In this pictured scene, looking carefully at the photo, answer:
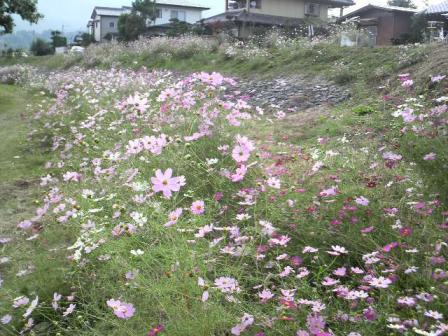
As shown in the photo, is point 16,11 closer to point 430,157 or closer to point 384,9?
point 430,157

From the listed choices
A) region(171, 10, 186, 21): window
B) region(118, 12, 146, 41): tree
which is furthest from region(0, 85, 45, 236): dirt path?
region(171, 10, 186, 21): window

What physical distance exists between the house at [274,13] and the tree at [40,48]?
15.3 meters

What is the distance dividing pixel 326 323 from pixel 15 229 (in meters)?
2.37

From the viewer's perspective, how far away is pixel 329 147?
4387 millimetres

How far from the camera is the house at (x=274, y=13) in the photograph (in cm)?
2806

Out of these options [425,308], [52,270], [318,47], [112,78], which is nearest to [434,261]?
[425,308]

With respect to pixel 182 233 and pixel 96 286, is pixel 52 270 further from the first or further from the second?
pixel 182 233

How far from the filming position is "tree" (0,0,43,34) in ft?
44.1

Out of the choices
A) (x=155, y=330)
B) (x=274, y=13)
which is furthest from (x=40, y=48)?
(x=155, y=330)

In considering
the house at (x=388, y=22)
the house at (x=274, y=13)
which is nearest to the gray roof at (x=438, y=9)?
the house at (x=388, y=22)

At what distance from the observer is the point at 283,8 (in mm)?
31328

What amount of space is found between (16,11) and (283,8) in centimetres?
2048

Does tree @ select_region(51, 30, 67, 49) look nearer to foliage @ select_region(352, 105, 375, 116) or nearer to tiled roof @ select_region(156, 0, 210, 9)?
tiled roof @ select_region(156, 0, 210, 9)

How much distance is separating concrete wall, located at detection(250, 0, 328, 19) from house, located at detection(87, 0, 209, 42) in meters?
17.4
